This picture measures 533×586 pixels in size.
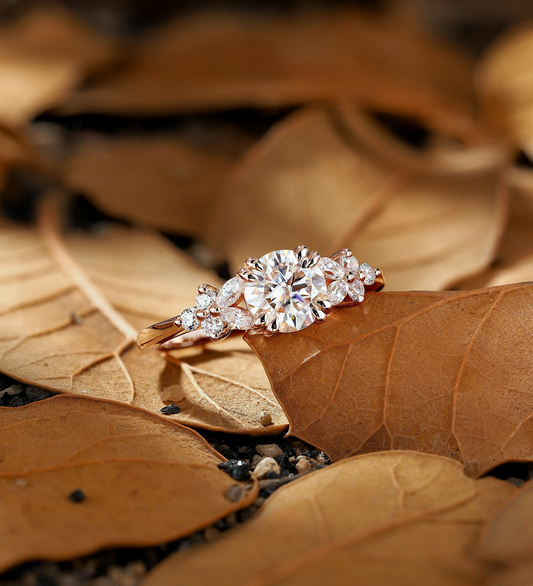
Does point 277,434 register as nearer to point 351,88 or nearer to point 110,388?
point 110,388

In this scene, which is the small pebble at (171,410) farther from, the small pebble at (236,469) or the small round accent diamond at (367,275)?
the small round accent diamond at (367,275)

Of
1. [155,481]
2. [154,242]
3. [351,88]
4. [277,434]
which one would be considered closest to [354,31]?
[351,88]

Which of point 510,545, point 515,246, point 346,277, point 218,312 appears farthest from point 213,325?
point 515,246

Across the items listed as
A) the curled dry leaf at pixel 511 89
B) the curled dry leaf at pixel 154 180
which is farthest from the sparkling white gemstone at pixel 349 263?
the curled dry leaf at pixel 511 89

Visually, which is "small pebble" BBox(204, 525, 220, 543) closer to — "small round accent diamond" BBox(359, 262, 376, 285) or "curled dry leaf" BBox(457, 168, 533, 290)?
"small round accent diamond" BBox(359, 262, 376, 285)

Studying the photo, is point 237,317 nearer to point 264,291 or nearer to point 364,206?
point 264,291

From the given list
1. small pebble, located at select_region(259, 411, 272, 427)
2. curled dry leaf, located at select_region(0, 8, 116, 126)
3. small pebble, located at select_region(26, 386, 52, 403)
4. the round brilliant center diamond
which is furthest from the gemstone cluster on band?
curled dry leaf, located at select_region(0, 8, 116, 126)

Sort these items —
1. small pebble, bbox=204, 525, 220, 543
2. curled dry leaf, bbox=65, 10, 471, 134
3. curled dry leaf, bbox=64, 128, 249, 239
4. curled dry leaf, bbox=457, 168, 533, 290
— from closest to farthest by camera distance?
1. small pebble, bbox=204, 525, 220, 543
2. curled dry leaf, bbox=457, 168, 533, 290
3. curled dry leaf, bbox=64, 128, 249, 239
4. curled dry leaf, bbox=65, 10, 471, 134
